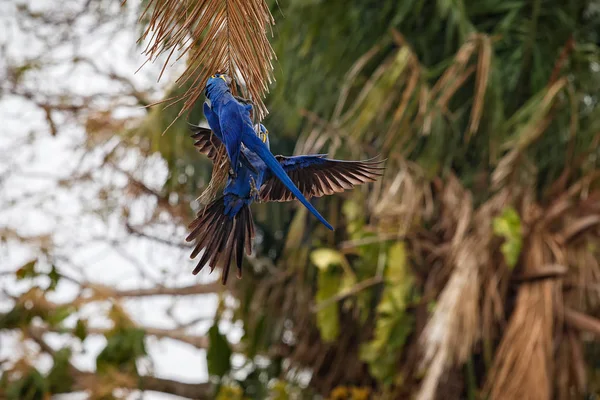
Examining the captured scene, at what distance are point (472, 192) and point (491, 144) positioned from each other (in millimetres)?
349

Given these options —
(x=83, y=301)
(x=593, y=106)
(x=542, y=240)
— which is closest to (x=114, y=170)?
(x=83, y=301)

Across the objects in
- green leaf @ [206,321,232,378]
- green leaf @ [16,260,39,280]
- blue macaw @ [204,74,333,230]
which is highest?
blue macaw @ [204,74,333,230]

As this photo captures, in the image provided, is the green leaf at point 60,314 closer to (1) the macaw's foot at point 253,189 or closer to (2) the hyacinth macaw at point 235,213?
(2) the hyacinth macaw at point 235,213

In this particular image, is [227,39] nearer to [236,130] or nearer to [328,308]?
[236,130]

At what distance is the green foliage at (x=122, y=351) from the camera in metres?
4.16

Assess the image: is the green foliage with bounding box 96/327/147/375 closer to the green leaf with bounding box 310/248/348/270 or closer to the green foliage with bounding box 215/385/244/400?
the green foliage with bounding box 215/385/244/400

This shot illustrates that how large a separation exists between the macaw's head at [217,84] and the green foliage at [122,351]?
135 inches

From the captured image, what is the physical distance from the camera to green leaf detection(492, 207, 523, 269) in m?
3.46

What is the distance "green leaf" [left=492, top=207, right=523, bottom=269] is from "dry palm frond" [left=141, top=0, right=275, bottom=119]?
270 cm

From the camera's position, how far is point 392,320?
12.4 feet

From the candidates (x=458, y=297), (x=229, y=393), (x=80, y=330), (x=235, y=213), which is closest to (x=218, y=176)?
(x=235, y=213)

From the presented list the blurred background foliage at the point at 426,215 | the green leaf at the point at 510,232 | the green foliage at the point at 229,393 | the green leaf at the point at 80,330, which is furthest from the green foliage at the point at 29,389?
the green leaf at the point at 510,232

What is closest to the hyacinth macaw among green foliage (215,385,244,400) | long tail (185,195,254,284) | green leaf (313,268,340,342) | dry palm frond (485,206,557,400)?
long tail (185,195,254,284)

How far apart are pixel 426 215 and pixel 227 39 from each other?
3147 mm
